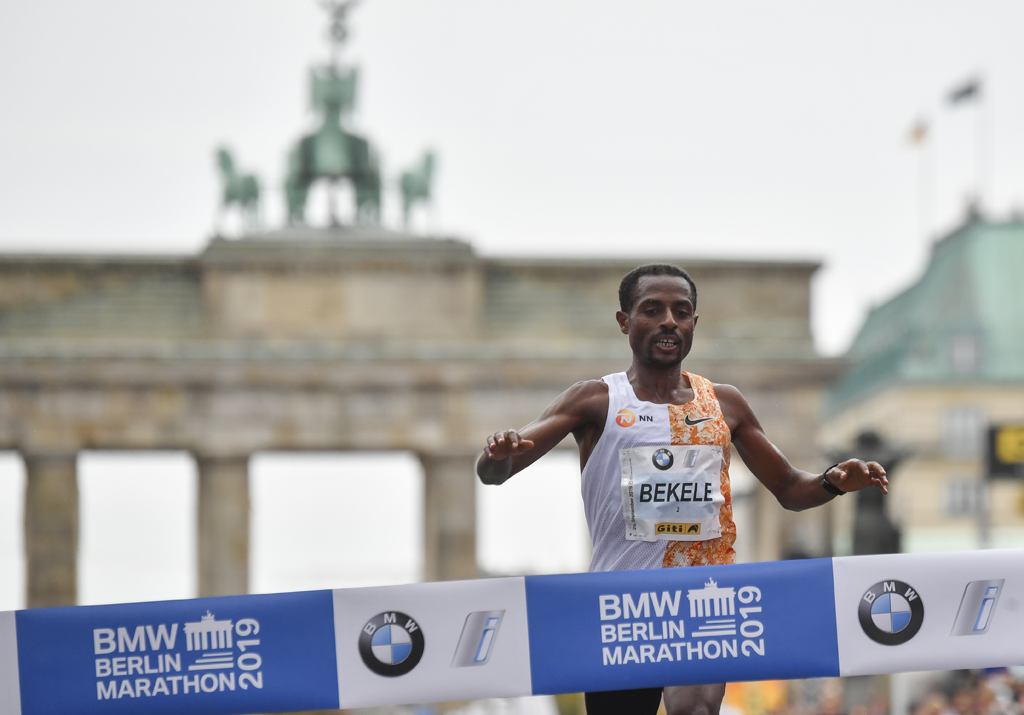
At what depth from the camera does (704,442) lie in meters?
5.01

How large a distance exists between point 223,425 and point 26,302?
4.73 m

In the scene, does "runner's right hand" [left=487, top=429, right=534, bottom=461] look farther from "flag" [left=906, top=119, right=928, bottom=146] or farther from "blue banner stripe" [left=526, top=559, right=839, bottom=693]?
"flag" [left=906, top=119, right=928, bottom=146]

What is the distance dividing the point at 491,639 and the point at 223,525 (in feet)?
92.8

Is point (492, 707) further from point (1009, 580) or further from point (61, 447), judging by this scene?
point (61, 447)

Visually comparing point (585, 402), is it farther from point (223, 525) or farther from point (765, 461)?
point (223, 525)

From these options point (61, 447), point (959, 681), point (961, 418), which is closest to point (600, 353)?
point (61, 447)

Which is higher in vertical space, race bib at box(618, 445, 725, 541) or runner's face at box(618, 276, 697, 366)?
runner's face at box(618, 276, 697, 366)

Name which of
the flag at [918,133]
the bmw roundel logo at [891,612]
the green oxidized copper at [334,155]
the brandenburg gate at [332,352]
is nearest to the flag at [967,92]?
the flag at [918,133]

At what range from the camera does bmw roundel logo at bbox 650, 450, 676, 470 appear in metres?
4.95

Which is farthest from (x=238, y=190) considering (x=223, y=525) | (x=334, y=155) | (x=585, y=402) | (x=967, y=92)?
(x=585, y=402)

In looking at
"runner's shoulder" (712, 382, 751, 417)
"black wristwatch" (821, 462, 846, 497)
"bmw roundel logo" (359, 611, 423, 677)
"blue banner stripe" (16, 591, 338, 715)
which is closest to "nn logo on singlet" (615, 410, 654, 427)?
"runner's shoulder" (712, 382, 751, 417)

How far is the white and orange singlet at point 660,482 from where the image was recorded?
494 cm

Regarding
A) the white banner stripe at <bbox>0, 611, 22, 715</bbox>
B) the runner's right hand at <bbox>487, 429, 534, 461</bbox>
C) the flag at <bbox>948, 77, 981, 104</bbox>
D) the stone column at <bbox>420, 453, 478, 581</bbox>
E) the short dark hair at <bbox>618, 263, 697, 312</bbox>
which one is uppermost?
the flag at <bbox>948, 77, 981, 104</bbox>

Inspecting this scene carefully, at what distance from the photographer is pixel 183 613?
5.26m
